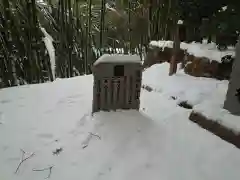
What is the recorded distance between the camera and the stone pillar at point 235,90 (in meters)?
2.16

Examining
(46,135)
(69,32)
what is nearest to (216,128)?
(46,135)

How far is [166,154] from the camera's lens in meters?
1.94

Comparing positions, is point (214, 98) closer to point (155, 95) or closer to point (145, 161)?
point (155, 95)

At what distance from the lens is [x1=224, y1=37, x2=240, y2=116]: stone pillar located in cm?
216

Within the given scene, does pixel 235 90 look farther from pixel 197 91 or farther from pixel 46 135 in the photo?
pixel 46 135

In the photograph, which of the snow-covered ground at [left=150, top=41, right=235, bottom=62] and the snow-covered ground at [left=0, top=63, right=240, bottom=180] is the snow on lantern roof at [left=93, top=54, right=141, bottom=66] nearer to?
the snow-covered ground at [left=0, top=63, right=240, bottom=180]

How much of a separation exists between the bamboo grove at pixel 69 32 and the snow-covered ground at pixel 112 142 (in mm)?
1055

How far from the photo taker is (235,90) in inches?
86.0

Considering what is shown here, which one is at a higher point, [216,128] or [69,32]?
[69,32]

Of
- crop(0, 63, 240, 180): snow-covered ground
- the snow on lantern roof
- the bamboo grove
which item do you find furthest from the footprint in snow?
the bamboo grove

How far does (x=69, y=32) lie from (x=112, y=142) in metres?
2.62

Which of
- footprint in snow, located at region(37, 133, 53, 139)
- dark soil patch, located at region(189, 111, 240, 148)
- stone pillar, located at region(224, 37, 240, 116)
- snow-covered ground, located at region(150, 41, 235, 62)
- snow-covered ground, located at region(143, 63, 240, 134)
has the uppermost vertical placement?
snow-covered ground, located at region(150, 41, 235, 62)

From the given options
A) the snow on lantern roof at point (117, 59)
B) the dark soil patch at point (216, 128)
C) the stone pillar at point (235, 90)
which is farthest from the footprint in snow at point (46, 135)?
the stone pillar at point (235, 90)

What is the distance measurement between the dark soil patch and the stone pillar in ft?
0.71
